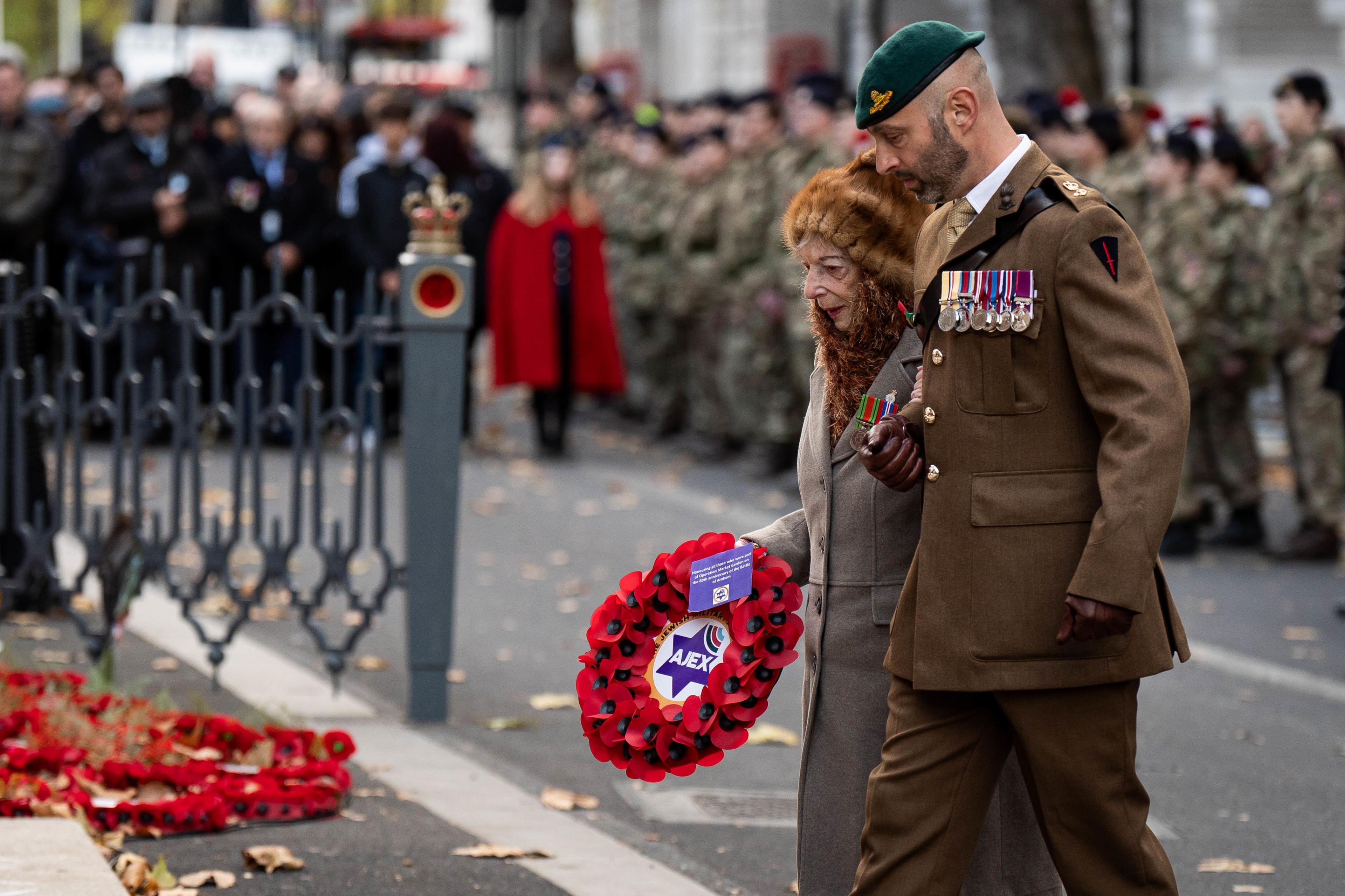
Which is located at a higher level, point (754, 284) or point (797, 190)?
point (797, 190)

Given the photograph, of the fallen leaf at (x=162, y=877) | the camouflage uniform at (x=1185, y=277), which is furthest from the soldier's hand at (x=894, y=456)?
the camouflage uniform at (x=1185, y=277)

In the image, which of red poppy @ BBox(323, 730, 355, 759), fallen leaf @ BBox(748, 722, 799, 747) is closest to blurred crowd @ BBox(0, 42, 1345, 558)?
fallen leaf @ BBox(748, 722, 799, 747)

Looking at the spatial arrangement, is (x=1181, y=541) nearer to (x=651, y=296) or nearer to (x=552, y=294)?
(x=552, y=294)

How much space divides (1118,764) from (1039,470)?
1.77ft

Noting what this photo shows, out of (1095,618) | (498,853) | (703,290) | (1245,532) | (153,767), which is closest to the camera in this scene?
(1095,618)

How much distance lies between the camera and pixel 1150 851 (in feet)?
11.4

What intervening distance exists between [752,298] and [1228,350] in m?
3.56

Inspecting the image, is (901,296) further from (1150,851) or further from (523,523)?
(523,523)

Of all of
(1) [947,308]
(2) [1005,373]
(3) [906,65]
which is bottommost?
(2) [1005,373]

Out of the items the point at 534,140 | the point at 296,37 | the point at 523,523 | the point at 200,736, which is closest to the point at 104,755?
the point at 200,736

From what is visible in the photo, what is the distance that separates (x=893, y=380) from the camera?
A: 12.5 ft

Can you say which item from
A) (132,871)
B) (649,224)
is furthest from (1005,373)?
(649,224)

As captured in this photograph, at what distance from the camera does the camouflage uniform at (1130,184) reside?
10.8m

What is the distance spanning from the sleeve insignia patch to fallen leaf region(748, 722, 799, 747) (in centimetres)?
347
